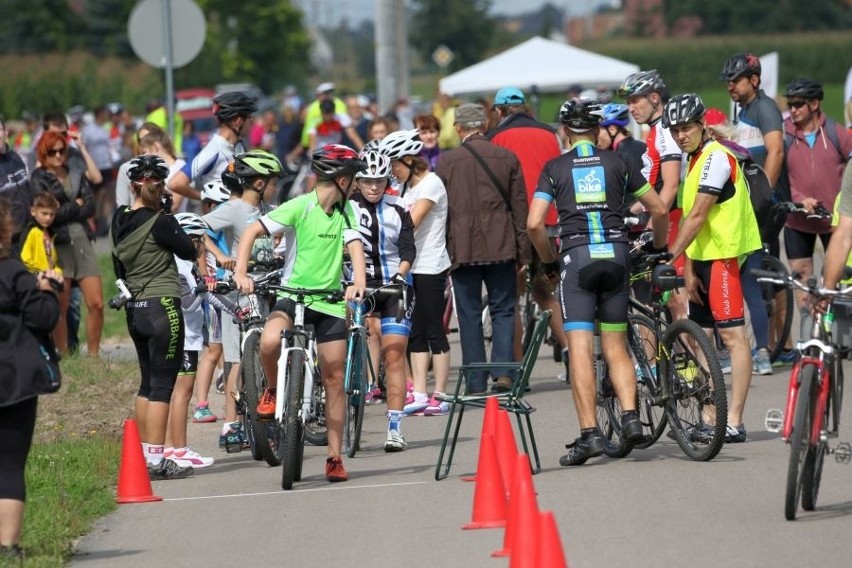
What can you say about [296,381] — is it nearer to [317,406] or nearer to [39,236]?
[317,406]

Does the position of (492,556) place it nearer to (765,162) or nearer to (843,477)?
(843,477)

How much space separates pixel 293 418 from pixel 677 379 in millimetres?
2198

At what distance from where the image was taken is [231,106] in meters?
12.4

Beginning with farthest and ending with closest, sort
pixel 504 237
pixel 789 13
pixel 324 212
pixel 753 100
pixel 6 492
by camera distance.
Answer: pixel 789 13 → pixel 753 100 → pixel 504 237 → pixel 324 212 → pixel 6 492

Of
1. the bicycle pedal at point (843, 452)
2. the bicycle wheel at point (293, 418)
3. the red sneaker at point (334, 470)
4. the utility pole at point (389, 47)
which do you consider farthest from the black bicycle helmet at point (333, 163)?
the utility pole at point (389, 47)

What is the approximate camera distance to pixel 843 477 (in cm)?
904

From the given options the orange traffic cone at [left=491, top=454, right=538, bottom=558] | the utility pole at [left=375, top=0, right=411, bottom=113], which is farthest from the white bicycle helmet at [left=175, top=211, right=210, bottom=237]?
the utility pole at [left=375, top=0, right=411, bottom=113]

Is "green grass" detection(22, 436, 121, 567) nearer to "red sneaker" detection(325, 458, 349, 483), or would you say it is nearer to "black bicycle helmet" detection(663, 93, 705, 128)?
"red sneaker" detection(325, 458, 349, 483)

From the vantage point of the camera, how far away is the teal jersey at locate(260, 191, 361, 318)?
958cm

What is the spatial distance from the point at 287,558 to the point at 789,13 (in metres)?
92.2

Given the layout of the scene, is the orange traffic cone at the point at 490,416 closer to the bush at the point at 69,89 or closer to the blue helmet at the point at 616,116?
the blue helmet at the point at 616,116

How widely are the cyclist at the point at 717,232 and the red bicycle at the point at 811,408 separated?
2.06 metres

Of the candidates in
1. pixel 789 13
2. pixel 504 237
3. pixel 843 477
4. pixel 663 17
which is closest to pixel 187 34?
pixel 504 237

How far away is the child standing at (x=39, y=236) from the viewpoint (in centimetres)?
1316
